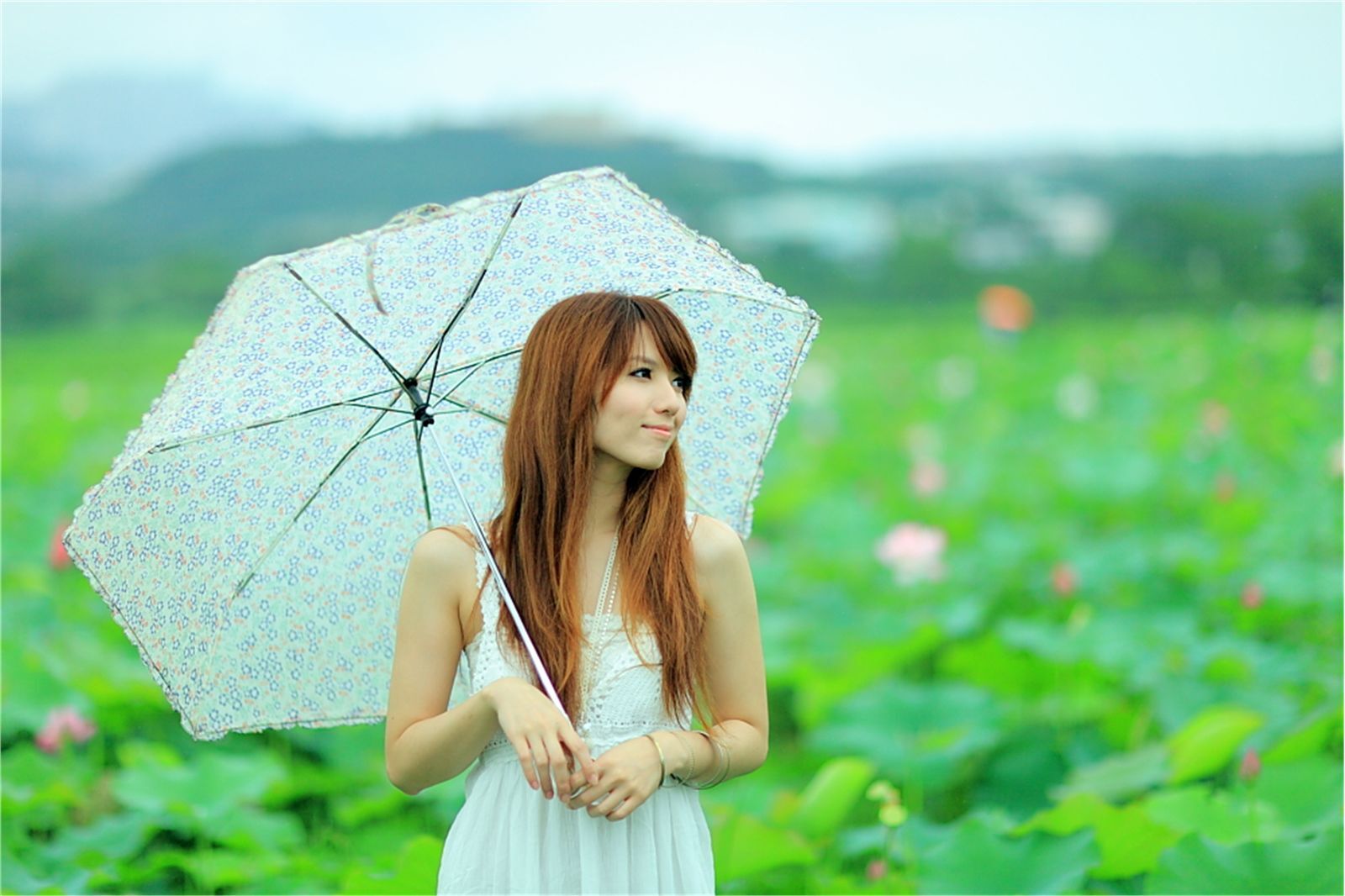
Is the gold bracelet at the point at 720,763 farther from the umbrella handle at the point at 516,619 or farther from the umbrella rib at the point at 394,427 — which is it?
the umbrella rib at the point at 394,427

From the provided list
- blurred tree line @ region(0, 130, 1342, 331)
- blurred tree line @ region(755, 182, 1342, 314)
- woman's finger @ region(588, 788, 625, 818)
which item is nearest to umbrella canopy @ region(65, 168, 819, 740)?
woman's finger @ region(588, 788, 625, 818)

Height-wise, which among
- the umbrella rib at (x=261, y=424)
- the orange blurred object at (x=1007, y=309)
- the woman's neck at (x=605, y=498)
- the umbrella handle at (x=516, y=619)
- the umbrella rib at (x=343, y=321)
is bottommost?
the umbrella handle at (x=516, y=619)

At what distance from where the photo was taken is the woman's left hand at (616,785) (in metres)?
1.49

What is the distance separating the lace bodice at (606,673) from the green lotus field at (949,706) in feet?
2.41

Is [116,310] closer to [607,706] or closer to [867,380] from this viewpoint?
[867,380]

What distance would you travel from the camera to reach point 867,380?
1019cm

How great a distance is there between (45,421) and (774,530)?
4789 millimetres

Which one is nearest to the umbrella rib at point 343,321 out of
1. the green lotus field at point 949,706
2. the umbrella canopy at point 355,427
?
the umbrella canopy at point 355,427

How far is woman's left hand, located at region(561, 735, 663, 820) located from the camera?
58.5 inches

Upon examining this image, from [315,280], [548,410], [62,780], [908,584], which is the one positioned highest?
[315,280]

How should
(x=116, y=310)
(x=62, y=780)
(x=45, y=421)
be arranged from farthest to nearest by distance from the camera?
(x=116, y=310) → (x=45, y=421) → (x=62, y=780)

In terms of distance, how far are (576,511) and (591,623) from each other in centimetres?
13

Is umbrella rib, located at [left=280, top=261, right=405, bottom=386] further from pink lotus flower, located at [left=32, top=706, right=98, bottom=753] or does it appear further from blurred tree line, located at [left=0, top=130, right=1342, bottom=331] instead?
blurred tree line, located at [left=0, top=130, right=1342, bottom=331]

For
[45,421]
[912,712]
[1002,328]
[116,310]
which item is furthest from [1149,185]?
[912,712]
